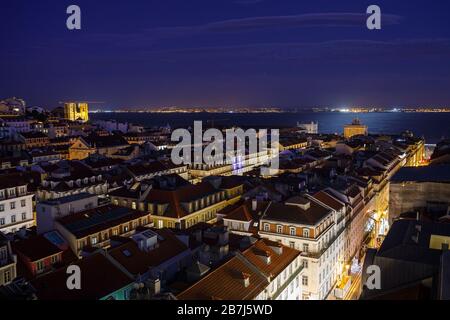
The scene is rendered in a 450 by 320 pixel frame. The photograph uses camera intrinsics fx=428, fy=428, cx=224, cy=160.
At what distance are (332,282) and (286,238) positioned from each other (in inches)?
284

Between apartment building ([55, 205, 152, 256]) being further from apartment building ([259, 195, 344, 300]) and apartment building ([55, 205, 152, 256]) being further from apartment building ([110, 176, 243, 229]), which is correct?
apartment building ([259, 195, 344, 300])

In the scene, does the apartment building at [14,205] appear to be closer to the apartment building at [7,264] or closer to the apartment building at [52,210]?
the apartment building at [52,210]

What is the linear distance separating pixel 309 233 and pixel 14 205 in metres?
30.7

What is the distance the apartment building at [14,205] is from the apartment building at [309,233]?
26531 millimetres

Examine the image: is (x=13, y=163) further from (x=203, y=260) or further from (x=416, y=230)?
(x=416, y=230)

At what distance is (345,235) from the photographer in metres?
40.0

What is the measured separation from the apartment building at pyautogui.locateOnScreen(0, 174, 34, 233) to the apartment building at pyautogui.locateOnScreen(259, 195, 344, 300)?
1045 inches

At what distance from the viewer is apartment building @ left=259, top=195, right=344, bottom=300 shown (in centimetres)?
3222

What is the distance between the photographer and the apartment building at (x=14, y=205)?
43.4m

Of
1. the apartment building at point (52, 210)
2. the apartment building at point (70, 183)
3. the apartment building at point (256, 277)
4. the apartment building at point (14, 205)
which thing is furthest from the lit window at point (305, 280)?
the apartment building at point (14, 205)

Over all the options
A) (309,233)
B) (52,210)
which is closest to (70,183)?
(52,210)

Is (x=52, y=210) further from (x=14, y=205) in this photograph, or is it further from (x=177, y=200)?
(x=14, y=205)

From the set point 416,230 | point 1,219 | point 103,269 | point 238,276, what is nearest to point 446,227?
point 416,230

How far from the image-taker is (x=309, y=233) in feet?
106
